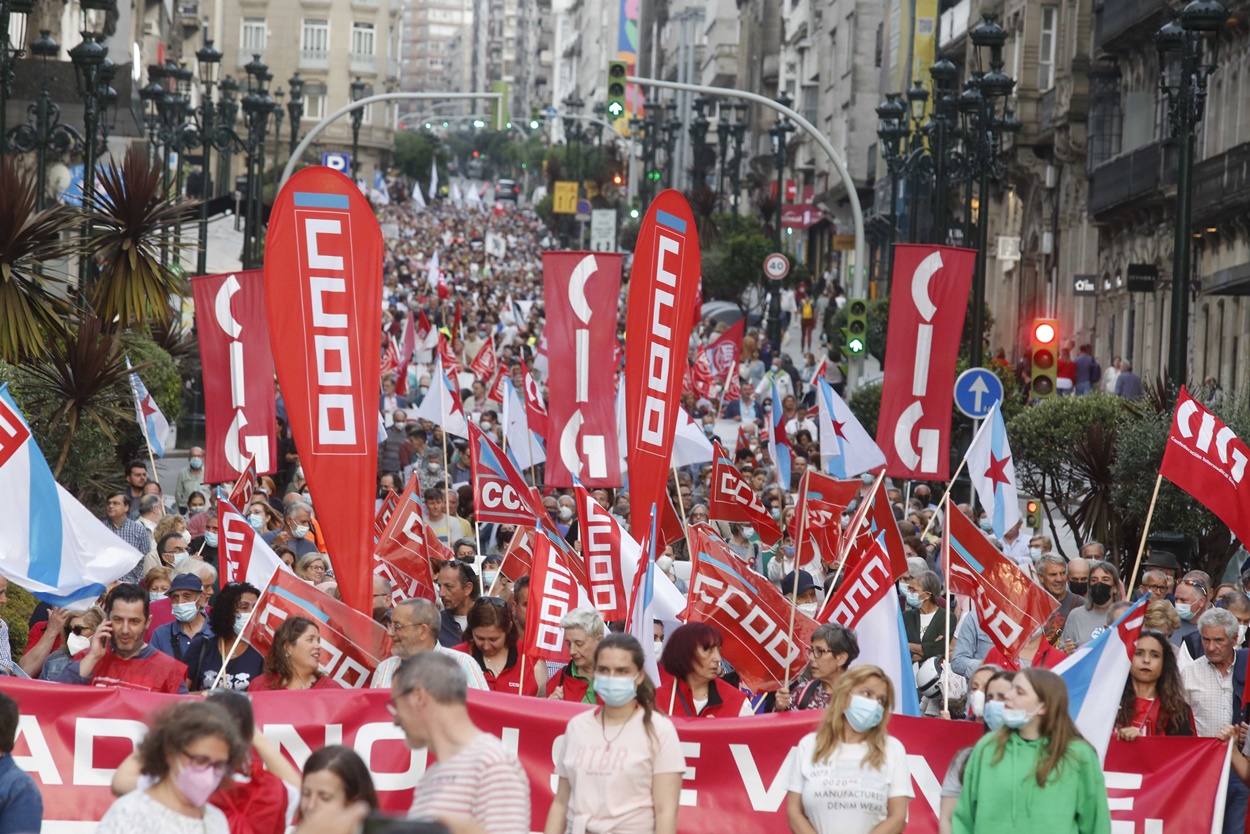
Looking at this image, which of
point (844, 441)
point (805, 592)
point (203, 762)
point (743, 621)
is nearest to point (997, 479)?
point (805, 592)

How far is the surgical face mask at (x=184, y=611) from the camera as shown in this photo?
10.1 metres

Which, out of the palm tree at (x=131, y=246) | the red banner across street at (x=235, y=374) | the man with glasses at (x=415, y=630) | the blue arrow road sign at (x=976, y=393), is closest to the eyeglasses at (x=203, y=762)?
the man with glasses at (x=415, y=630)

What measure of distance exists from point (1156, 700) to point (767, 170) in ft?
257

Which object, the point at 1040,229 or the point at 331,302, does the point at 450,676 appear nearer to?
the point at 331,302

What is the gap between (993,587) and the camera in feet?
36.9

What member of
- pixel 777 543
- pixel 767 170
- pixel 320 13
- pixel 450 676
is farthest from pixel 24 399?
pixel 320 13

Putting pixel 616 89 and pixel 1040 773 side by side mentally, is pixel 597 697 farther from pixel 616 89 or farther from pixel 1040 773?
pixel 616 89

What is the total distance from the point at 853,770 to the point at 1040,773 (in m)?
0.59

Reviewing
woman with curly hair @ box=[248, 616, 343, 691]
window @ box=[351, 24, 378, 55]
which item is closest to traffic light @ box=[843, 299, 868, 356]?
woman with curly hair @ box=[248, 616, 343, 691]

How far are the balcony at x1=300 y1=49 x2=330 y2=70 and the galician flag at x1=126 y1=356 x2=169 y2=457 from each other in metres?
113

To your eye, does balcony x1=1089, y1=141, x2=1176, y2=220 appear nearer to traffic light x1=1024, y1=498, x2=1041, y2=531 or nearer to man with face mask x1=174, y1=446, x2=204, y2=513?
traffic light x1=1024, y1=498, x2=1041, y2=531

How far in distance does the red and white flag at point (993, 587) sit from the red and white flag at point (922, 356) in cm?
160

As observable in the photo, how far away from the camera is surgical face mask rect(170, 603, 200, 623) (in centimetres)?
1008

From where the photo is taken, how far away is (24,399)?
17891mm
